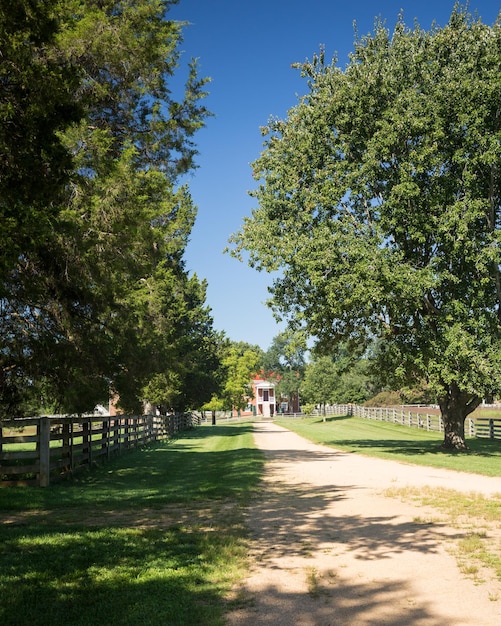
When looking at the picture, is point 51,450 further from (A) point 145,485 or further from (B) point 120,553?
(B) point 120,553

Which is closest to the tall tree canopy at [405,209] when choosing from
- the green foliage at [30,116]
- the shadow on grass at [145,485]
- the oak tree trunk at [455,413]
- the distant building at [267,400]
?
the oak tree trunk at [455,413]

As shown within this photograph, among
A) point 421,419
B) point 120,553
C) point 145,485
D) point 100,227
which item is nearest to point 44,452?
point 145,485

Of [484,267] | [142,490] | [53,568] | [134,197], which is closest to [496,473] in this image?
[484,267]

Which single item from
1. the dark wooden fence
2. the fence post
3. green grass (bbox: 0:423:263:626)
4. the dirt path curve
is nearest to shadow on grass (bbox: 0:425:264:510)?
green grass (bbox: 0:423:263:626)

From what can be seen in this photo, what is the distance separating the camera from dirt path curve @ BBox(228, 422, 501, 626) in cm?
484

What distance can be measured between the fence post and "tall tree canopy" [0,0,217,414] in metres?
0.63

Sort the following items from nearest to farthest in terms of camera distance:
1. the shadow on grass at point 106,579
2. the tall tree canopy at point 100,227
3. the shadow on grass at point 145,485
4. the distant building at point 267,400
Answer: the shadow on grass at point 106,579
the shadow on grass at point 145,485
the tall tree canopy at point 100,227
the distant building at point 267,400

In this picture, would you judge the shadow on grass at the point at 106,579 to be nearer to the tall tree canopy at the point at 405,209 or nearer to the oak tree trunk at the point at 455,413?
the tall tree canopy at the point at 405,209

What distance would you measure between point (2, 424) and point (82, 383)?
1868 millimetres

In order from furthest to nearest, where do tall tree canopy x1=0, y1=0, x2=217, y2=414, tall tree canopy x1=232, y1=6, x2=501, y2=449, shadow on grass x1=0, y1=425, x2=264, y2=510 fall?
tall tree canopy x1=232, y1=6, x2=501, y2=449 < tall tree canopy x1=0, y1=0, x2=217, y2=414 < shadow on grass x1=0, y1=425, x2=264, y2=510

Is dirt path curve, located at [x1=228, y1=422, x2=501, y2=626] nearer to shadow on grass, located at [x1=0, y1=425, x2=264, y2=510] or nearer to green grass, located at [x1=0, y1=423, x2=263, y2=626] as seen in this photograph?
green grass, located at [x1=0, y1=423, x2=263, y2=626]

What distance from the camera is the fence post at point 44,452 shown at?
12.9 metres

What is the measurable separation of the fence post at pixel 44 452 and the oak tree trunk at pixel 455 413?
682 inches

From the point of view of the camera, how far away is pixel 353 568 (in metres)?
6.29
